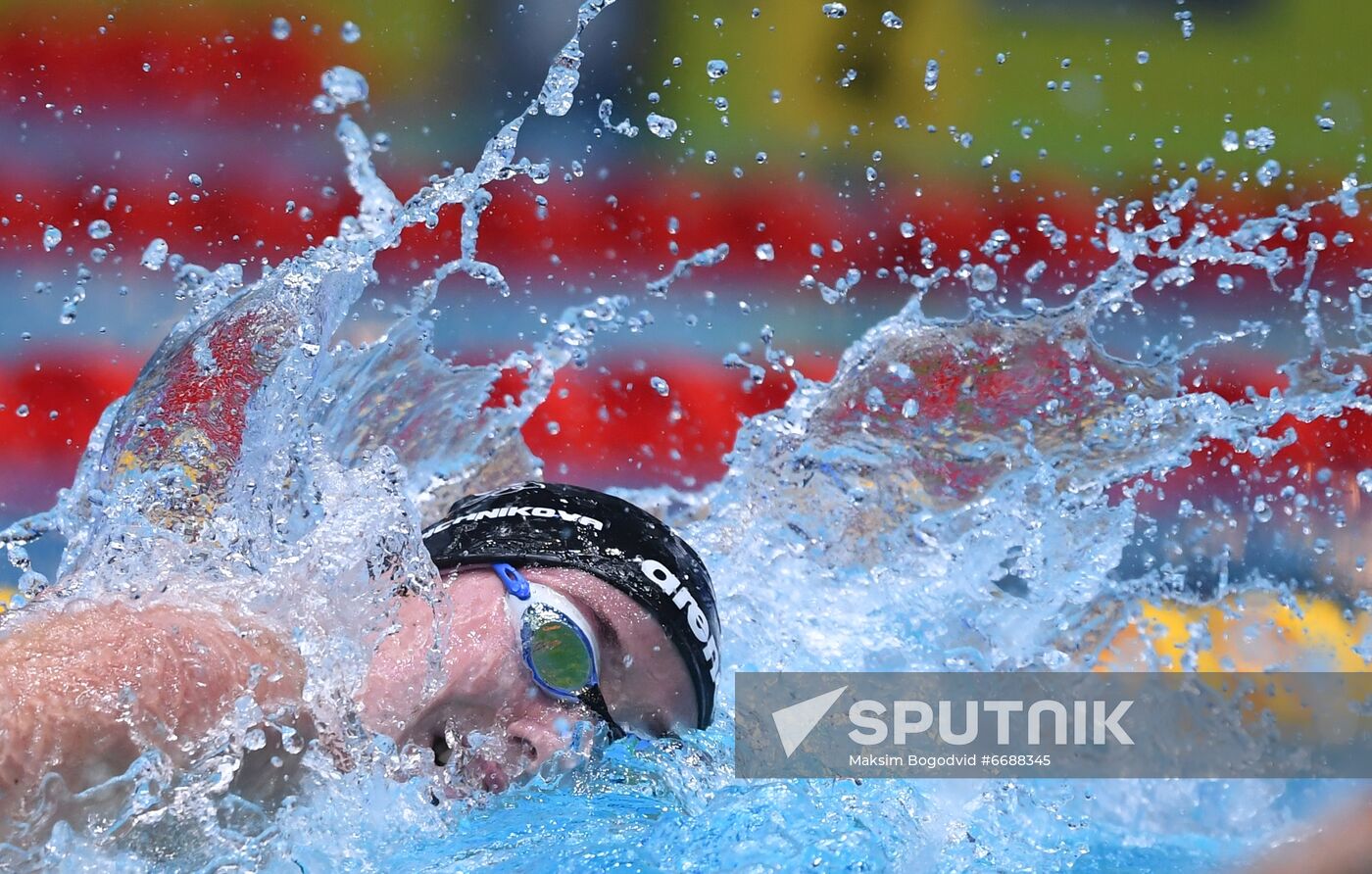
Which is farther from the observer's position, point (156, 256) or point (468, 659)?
point (156, 256)

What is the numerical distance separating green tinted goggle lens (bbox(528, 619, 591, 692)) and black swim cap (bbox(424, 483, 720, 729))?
97mm

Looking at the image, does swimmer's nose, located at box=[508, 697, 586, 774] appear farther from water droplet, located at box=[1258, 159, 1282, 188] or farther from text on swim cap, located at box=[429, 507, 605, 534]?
water droplet, located at box=[1258, 159, 1282, 188]

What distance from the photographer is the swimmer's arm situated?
3.69 feet

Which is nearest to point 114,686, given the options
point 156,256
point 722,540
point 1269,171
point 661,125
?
point 722,540

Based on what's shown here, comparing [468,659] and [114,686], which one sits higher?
[468,659]

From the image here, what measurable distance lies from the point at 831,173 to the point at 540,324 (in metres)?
1.06

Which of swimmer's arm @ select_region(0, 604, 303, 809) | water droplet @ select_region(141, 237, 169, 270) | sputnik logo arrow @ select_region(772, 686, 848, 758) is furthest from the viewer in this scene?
water droplet @ select_region(141, 237, 169, 270)

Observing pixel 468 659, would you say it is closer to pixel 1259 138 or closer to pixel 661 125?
pixel 661 125

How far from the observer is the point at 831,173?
4.12 metres

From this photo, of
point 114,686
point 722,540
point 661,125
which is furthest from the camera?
point 661,125

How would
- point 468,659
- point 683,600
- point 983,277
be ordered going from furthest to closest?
point 983,277
point 683,600
point 468,659

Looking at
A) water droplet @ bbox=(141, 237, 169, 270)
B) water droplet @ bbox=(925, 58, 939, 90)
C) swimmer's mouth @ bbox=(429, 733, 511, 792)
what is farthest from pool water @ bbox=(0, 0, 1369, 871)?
water droplet @ bbox=(925, 58, 939, 90)

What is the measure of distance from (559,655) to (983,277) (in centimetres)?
272

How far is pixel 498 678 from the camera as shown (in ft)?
5.26
